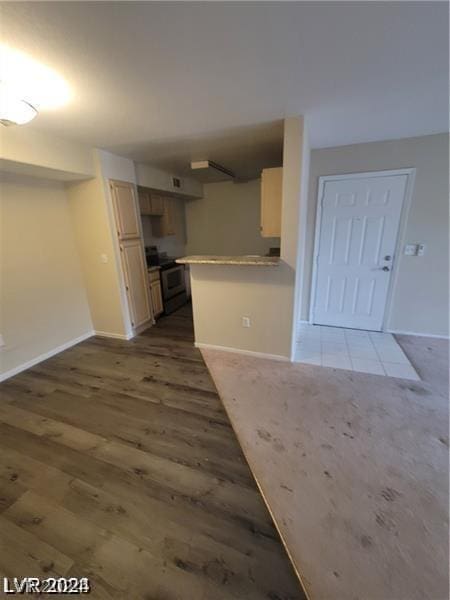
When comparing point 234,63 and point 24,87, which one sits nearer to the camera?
point 234,63

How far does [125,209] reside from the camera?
3.38 meters

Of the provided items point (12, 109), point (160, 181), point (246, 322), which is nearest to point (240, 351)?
point (246, 322)

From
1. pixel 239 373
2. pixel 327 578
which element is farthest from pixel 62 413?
pixel 327 578

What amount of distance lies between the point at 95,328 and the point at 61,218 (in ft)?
5.24

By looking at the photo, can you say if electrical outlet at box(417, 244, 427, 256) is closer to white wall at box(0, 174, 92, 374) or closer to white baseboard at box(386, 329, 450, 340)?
white baseboard at box(386, 329, 450, 340)

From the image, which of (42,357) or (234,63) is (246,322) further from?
(42,357)

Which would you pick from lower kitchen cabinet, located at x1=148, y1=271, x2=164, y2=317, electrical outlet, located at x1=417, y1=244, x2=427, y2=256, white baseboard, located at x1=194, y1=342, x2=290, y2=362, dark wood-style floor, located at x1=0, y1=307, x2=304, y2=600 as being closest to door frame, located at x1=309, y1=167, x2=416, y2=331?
electrical outlet, located at x1=417, y1=244, x2=427, y2=256

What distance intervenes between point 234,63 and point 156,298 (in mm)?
3338

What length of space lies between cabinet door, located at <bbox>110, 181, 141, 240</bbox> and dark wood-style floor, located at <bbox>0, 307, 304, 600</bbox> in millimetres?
1954

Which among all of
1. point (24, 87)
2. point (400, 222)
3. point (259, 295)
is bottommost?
point (259, 295)

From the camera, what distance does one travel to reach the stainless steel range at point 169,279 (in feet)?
14.4

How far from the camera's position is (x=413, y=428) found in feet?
6.36

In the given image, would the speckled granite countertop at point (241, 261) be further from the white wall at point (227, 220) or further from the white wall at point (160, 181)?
the white wall at point (227, 220)

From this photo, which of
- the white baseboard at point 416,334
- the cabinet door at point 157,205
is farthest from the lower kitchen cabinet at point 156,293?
the white baseboard at point 416,334
